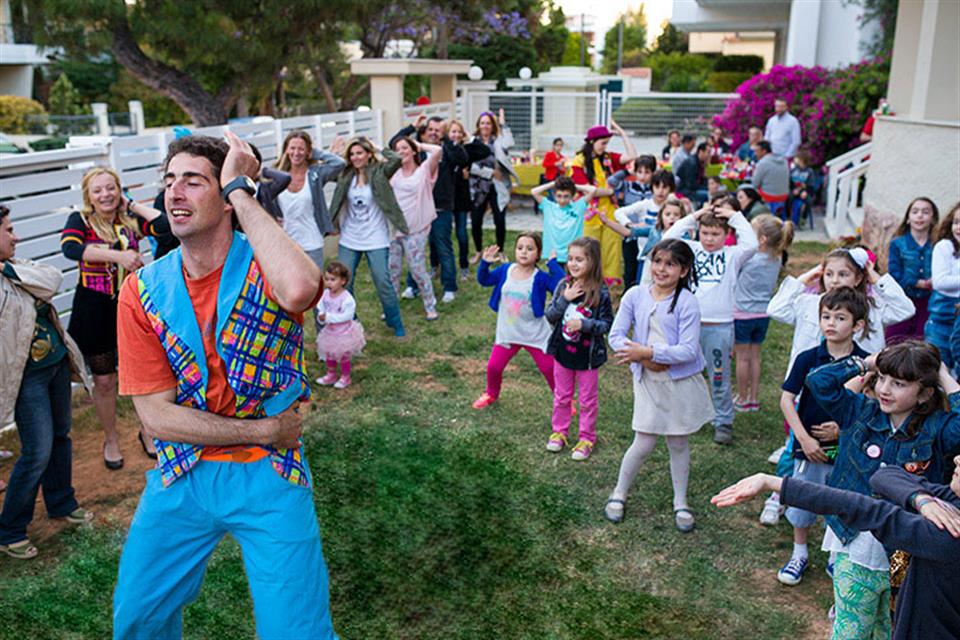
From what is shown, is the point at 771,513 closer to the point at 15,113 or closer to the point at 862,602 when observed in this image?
the point at 862,602

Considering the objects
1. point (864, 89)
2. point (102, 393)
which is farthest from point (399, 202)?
point (864, 89)

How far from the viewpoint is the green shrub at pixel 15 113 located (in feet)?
97.0

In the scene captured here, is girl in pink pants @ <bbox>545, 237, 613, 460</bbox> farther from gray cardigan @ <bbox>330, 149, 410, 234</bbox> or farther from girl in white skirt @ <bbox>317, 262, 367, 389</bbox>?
gray cardigan @ <bbox>330, 149, 410, 234</bbox>

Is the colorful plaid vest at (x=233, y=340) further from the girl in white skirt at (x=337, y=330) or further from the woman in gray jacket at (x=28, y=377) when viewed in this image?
the girl in white skirt at (x=337, y=330)

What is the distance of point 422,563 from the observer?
191 inches

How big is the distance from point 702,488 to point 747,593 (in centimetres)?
118

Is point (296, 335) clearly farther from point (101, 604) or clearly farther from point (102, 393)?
point (102, 393)

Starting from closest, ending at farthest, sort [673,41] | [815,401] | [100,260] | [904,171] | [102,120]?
[815,401] < [100,260] < [904,171] < [102,120] < [673,41]

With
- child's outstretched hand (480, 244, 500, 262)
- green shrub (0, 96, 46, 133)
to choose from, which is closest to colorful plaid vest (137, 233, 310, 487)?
child's outstretched hand (480, 244, 500, 262)

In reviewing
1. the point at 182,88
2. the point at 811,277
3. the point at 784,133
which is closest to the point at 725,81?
the point at 784,133

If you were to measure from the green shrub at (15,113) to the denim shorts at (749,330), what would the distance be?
94.1 ft

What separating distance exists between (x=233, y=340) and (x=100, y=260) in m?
3.15

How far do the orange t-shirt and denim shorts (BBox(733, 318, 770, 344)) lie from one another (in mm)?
4503

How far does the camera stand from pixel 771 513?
5.28m
